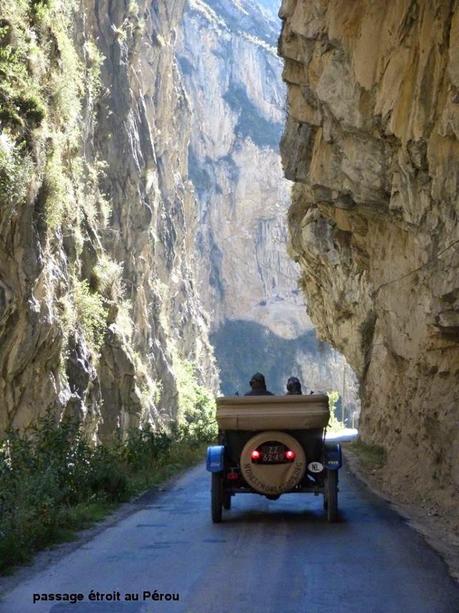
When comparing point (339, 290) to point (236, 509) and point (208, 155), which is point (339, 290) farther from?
point (208, 155)

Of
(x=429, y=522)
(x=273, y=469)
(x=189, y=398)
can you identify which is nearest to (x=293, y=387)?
(x=273, y=469)

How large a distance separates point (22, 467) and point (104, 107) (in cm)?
3373

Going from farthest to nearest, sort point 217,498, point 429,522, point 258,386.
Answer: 1. point 258,386
2. point 429,522
3. point 217,498

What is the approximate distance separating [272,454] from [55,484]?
2.65 m

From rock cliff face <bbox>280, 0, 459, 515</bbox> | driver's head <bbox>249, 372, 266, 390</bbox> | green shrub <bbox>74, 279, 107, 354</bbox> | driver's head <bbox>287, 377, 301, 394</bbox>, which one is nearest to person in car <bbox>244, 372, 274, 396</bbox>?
driver's head <bbox>249, 372, 266, 390</bbox>

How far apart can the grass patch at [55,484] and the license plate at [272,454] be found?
90.3 inches

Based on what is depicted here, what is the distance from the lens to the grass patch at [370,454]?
20002 mm

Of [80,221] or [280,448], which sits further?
[80,221]

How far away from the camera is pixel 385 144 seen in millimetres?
14930

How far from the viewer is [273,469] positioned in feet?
33.6

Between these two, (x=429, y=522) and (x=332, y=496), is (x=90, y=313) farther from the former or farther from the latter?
(x=429, y=522)

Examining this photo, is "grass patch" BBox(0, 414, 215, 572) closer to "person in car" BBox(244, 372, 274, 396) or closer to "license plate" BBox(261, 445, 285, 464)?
"license plate" BBox(261, 445, 285, 464)

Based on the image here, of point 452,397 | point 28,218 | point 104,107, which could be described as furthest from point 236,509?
point 104,107

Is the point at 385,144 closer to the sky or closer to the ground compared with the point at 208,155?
closer to the ground
